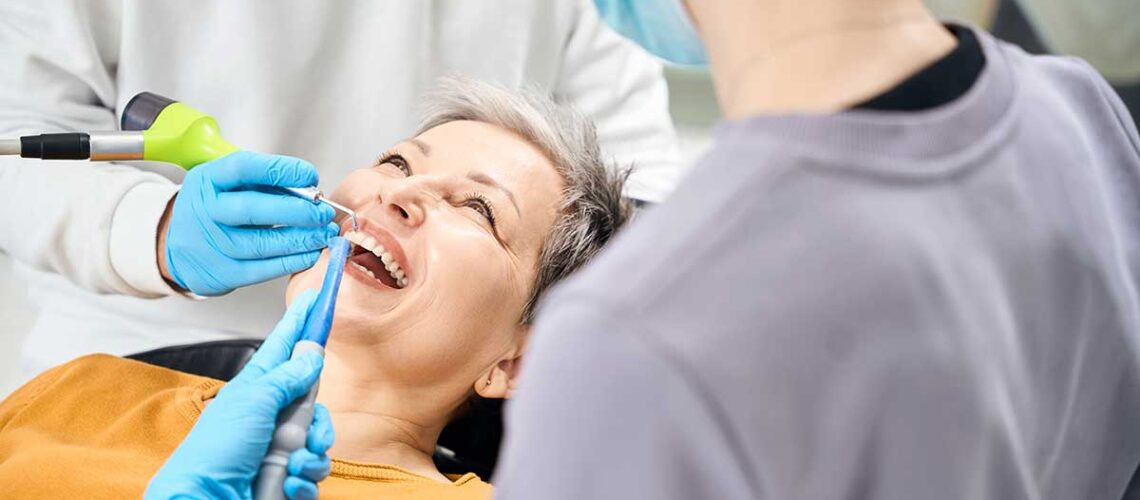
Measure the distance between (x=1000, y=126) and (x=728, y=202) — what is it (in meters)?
0.22

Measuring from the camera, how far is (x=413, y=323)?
1.72 m

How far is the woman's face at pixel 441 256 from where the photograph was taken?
1.72 metres

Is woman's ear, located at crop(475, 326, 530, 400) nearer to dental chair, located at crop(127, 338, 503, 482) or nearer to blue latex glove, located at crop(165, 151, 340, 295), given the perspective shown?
dental chair, located at crop(127, 338, 503, 482)

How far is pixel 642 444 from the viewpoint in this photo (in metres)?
0.70

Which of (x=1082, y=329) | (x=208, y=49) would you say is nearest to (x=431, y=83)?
(x=208, y=49)

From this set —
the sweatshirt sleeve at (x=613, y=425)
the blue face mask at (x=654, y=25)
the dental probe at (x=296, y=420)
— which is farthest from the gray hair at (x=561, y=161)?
the sweatshirt sleeve at (x=613, y=425)

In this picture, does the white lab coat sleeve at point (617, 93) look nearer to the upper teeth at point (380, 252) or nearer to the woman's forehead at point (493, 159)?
the woman's forehead at point (493, 159)

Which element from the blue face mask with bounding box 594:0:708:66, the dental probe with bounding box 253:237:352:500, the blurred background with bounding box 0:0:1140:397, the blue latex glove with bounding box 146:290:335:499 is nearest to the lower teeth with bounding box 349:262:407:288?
the dental probe with bounding box 253:237:352:500

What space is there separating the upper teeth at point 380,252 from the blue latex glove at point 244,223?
4 centimetres

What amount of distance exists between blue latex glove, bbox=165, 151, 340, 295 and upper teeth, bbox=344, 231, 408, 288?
0.04 metres

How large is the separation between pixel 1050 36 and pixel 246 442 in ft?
7.29

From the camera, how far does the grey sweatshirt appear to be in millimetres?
703

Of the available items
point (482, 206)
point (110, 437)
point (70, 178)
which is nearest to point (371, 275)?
point (482, 206)

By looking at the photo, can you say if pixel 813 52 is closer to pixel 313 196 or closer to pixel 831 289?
pixel 831 289
